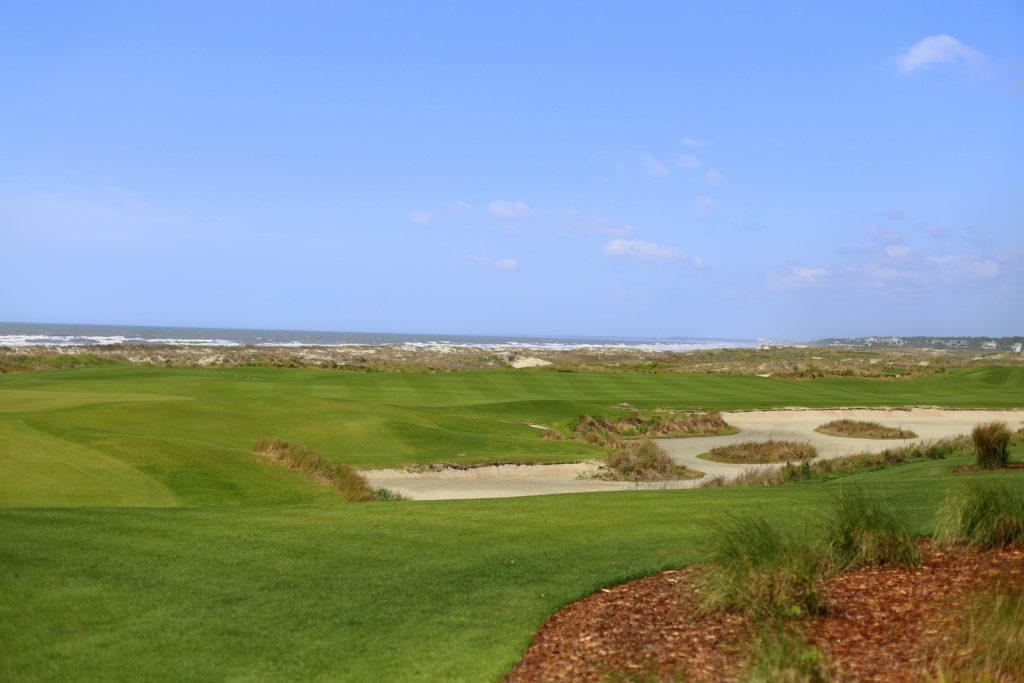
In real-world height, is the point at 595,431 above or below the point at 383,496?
below

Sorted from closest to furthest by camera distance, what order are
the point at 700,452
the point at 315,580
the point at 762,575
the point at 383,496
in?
the point at 762,575, the point at 315,580, the point at 383,496, the point at 700,452

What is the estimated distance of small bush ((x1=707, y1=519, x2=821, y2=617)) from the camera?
20.2ft

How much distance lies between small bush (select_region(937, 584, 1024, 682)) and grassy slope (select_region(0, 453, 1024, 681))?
6.95 ft

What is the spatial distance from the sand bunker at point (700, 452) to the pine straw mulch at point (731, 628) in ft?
33.8

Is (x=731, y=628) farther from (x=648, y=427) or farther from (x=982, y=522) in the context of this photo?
(x=648, y=427)

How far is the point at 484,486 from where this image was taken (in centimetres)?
1936

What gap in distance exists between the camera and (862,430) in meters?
31.3

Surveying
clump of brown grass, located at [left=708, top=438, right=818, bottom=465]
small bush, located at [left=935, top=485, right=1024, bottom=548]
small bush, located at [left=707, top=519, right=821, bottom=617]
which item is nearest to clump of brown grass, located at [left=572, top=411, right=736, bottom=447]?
clump of brown grass, located at [left=708, top=438, right=818, bottom=465]

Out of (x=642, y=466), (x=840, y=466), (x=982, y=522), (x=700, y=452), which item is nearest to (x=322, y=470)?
(x=642, y=466)

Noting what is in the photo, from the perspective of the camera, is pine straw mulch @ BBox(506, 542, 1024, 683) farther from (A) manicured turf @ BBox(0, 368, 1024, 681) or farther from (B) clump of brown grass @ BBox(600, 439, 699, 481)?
(B) clump of brown grass @ BBox(600, 439, 699, 481)

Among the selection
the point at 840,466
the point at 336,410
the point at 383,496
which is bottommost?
the point at 383,496

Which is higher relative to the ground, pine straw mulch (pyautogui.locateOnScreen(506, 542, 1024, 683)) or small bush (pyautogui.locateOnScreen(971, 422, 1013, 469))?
small bush (pyautogui.locateOnScreen(971, 422, 1013, 469))

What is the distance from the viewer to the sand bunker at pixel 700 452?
19.0 meters

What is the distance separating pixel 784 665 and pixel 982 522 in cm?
Answer: 419
